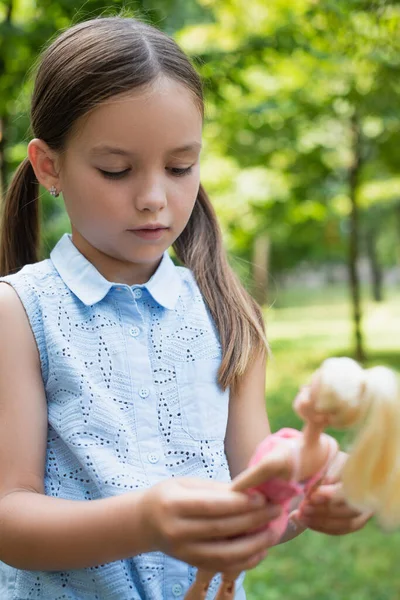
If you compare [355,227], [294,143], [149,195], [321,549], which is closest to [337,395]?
[149,195]

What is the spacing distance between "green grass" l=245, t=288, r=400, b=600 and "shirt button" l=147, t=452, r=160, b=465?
1.39ft

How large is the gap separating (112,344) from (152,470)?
0.26 metres

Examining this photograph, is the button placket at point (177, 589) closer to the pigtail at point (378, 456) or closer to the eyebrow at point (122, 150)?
the pigtail at point (378, 456)

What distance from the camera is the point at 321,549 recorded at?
228 inches

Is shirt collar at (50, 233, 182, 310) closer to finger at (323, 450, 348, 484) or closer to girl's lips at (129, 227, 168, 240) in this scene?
girl's lips at (129, 227, 168, 240)

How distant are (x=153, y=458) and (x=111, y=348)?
23 cm

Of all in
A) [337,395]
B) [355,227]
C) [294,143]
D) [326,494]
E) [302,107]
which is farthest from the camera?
[355,227]

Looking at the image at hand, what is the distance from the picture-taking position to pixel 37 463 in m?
1.56

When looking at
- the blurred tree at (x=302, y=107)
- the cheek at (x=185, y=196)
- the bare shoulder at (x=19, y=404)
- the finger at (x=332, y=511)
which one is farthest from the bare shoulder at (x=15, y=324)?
the blurred tree at (x=302, y=107)

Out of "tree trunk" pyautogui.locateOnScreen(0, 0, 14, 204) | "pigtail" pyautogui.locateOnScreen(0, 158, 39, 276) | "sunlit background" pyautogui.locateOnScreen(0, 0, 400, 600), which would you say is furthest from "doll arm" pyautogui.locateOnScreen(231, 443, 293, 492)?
"tree trunk" pyautogui.locateOnScreen(0, 0, 14, 204)

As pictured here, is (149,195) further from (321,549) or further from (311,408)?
(321,549)

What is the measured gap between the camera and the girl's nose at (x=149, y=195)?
1537 mm

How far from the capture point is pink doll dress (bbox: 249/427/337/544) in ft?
3.88

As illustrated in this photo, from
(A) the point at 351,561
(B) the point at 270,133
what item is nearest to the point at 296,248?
(B) the point at 270,133
